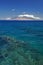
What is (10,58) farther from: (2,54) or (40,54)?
(40,54)

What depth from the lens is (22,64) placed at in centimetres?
730

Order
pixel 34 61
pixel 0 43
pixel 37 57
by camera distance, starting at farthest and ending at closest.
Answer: pixel 0 43 < pixel 37 57 < pixel 34 61

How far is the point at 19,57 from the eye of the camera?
783 cm

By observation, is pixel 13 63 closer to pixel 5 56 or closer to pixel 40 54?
pixel 5 56

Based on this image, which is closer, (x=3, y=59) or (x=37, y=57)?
(x=3, y=59)

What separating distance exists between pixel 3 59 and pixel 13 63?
0.62 m

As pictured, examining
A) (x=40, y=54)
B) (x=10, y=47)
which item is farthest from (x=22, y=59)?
(x=10, y=47)

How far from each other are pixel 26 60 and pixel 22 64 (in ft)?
1.17

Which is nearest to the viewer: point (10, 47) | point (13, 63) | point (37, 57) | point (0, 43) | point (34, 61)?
point (13, 63)

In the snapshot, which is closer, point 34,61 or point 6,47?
point 34,61

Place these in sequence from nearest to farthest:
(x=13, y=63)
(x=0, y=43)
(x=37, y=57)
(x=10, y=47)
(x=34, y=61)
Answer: (x=13, y=63)
(x=34, y=61)
(x=37, y=57)
(x=10, y=47)
(x=0, y=43)

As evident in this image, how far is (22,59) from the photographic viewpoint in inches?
300

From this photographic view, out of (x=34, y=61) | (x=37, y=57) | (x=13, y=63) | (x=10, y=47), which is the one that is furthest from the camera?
(x=10, y=47)

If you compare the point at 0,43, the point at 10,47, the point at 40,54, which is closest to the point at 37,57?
the point at 40,54
